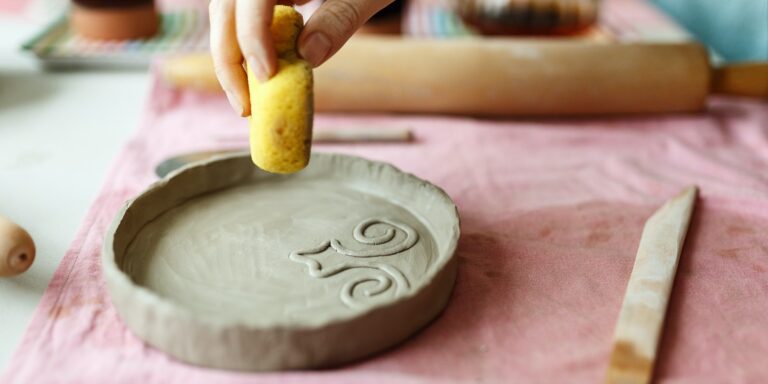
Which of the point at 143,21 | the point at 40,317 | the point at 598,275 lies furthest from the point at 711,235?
the point at 143,21

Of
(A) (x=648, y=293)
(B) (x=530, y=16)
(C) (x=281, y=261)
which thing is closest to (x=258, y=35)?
(C) (x=281, y=261)

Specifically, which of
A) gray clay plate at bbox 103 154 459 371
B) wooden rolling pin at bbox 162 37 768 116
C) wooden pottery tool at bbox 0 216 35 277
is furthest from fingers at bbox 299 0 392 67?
wooden rolling pin at bbox 162 37 768 116

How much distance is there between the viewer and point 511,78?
4.69ft

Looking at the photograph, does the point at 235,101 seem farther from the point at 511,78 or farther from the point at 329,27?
the point at 511,78

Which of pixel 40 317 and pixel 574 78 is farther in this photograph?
pixel 574 78

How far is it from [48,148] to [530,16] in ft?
3.47

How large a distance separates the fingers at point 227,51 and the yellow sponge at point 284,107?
3 cm

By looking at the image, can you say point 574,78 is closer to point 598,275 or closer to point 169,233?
point 598,275

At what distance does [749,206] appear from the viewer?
44.6 inches

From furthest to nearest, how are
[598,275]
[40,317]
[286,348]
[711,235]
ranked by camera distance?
[711,235]
[598,275]
[40,317]
[286,348]

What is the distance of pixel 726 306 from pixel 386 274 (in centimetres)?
41

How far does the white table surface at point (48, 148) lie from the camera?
92 cm

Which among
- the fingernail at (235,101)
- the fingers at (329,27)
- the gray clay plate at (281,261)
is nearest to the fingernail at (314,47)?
the fingers at (329,27)

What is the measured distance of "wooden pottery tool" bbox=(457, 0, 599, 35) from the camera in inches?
66.7
